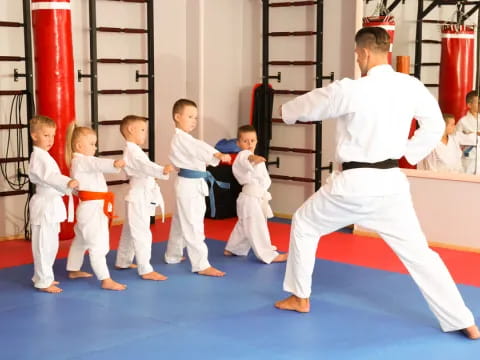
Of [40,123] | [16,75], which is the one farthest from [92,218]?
[16,75]

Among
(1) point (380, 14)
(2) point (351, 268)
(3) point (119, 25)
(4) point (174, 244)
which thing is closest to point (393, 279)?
(2) point (351, 268)

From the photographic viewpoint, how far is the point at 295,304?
16.7 feet

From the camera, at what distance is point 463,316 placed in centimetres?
456

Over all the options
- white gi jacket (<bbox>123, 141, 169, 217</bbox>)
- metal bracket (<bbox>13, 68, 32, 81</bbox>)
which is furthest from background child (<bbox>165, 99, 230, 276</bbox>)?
metal bracket (<bbox>13, 68, 32, 81</bbox>)

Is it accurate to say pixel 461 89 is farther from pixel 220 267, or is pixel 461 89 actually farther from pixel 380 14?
pixel 220 267

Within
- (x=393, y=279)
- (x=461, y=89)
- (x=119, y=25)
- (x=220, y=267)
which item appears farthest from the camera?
(x=119, y=25)

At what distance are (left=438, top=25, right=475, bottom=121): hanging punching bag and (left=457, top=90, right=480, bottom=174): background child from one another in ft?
0.13

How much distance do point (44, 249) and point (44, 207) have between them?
0.28 metres

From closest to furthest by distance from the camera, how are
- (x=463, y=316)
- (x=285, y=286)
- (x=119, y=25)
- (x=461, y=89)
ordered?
(x=463, y=316), (x=285, y=286), (x=461, y=89), (x=119, y=25)

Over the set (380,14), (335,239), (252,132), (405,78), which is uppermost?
(380,14)

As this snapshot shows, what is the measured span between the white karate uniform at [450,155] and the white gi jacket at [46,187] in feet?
10.6

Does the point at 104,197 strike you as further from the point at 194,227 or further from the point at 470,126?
the point at 470,126

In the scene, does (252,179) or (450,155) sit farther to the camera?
(450,155)

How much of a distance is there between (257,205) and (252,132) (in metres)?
0.56
